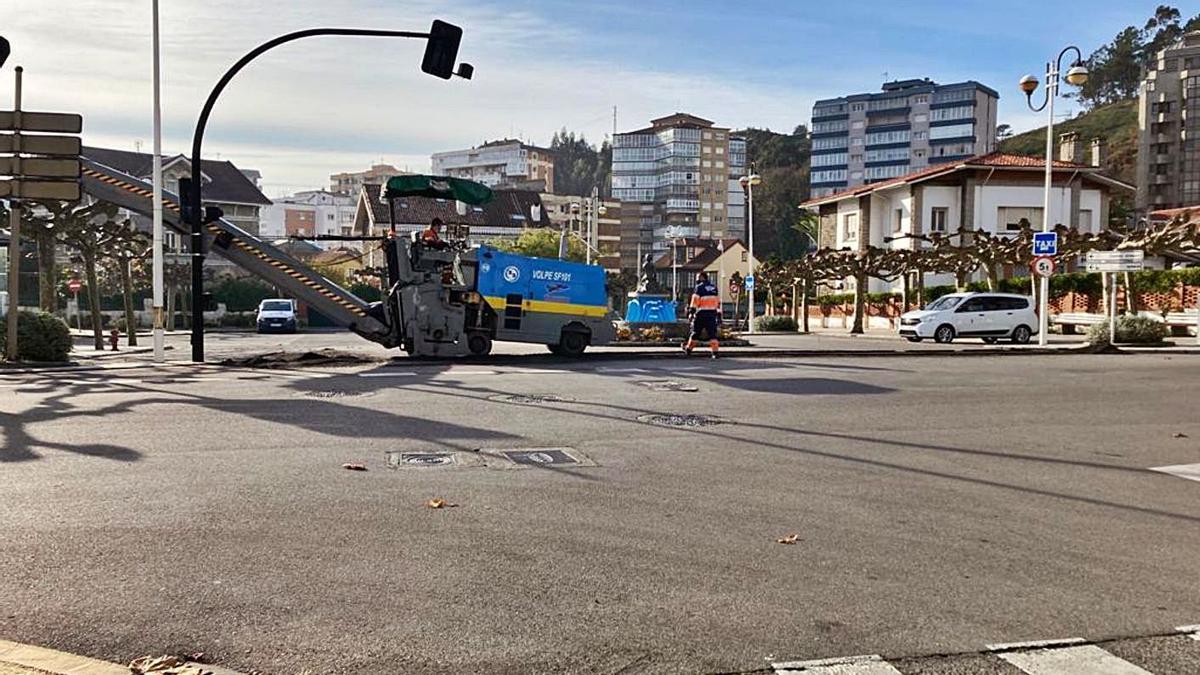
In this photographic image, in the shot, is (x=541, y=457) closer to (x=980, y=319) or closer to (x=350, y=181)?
(x=980, y=319)

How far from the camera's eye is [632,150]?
488 feet

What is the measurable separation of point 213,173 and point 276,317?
40.3 metres

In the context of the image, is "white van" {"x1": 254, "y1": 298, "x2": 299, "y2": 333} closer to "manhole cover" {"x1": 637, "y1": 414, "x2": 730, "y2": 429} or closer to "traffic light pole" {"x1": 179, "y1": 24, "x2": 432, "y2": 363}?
"traffic light pole" {"x1": 179, "y1": 24, "x2": 432, "y2": 363}

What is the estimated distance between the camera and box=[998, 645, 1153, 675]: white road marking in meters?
4.16

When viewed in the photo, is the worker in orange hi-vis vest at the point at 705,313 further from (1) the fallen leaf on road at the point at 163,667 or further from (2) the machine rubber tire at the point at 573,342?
(1) the fallen leaf on road at the point at 163,667

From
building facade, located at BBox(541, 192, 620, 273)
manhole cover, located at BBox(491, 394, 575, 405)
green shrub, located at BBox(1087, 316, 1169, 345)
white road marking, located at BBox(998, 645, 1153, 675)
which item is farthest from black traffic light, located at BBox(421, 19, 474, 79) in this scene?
building facade, located at BBox(541, 192, 620, 273)

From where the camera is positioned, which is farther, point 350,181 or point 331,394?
point 350,181

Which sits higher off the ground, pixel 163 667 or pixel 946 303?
pixel 946 303

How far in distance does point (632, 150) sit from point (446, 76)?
132 m

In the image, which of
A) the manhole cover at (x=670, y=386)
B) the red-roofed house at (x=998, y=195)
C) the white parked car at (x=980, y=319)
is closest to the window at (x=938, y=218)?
the red-roofed house at (x=998, y=195)

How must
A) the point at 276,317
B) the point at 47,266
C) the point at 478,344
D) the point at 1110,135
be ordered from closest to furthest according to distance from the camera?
the point at 478,344 < the point at 47,266 < the point at 276,317 < the point at 1110,135

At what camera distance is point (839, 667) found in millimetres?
4129

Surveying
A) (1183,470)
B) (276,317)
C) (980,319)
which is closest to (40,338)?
(1183,470)

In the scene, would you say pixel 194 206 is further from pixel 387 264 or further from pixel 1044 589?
pixel 1044 589
